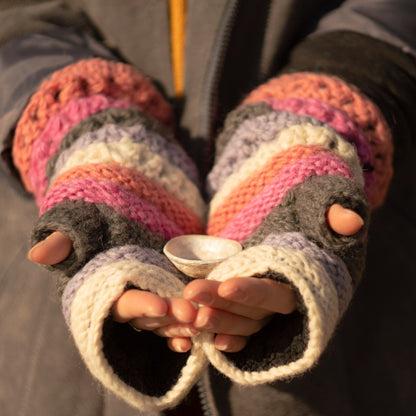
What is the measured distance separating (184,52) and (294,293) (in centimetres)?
56

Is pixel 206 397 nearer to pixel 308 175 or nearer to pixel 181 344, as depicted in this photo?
pixel 181 344

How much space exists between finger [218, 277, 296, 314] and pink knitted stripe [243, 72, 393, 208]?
0.30m

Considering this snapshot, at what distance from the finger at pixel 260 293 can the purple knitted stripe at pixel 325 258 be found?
46 mm

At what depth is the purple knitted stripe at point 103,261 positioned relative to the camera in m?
0.51

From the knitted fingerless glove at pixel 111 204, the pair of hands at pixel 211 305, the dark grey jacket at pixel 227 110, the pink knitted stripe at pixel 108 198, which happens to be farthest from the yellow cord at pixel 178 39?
the pair of hands at pixel 211 305

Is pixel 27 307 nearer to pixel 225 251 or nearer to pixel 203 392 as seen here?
pixel 203 392

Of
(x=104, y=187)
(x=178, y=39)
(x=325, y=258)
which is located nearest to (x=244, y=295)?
(x=325, y=258)

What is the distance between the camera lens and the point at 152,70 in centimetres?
93

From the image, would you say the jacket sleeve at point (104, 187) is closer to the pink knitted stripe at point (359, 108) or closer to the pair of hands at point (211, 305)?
the pair of hands at point (211, 305)

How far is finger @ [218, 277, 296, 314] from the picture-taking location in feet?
1.45

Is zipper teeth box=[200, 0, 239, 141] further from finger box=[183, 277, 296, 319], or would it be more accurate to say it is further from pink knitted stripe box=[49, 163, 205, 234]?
finger box=[183, 277, 296, 319]

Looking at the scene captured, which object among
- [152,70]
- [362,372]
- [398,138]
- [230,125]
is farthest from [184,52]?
[362,372]

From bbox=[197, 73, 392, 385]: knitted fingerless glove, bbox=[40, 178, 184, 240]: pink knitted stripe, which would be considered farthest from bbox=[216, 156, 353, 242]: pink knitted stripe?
bbox=[40, 178, 184, 240]: pink knitted stripe

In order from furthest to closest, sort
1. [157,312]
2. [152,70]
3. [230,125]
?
[152,70] < [230,125] < [157,312]
